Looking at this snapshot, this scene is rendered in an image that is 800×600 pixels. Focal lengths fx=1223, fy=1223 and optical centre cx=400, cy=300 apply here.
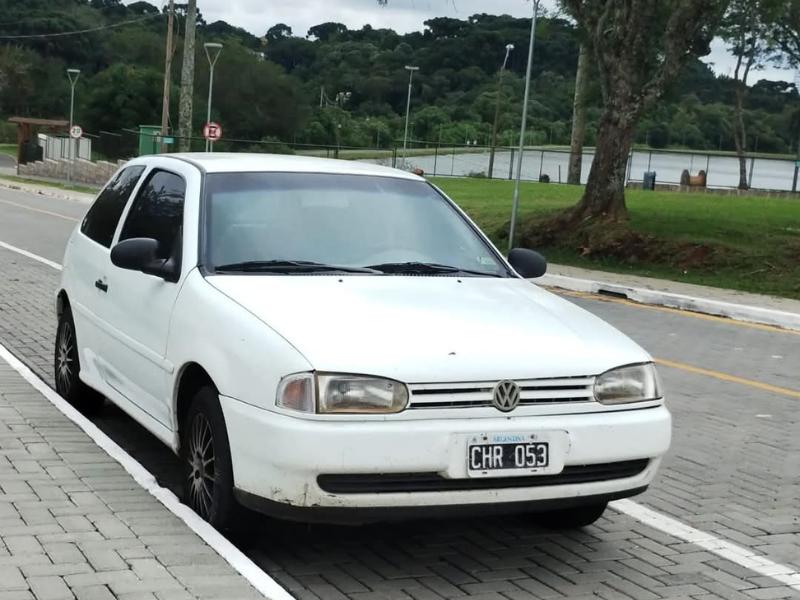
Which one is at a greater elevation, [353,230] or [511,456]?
[353,230]

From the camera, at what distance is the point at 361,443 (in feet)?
14.5

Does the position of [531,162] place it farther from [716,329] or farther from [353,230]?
[353,230]

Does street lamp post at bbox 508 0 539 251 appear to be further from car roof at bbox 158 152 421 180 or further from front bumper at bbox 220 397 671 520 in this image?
front bumper at bbox 220 397 671 520

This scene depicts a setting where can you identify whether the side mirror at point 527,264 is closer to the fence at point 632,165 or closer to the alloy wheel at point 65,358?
the alloy wheel at point 65,358

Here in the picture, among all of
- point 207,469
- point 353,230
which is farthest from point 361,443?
point 353,230

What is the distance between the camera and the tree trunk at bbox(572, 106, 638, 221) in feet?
72.0

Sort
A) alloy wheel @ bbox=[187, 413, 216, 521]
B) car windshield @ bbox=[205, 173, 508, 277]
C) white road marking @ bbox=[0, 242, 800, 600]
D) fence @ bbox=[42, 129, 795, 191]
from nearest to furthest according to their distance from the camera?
white road marking @ bbox=[0, 242, 800, 600] → alloy wheel @ bbox=[187, 413, 216, 521] → car windshield @ bbox=[205, 173, 508, 277] → fence @ bbox=[42, 129, 795, 191]

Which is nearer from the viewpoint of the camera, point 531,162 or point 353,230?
point 353,230

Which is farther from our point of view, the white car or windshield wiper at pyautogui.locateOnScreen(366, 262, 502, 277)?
windshield wiper at pyautogui.locateOnScreen(366, 262, 502, 277)

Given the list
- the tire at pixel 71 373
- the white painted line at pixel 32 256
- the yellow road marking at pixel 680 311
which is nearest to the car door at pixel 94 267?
the tire at pixel 71 373

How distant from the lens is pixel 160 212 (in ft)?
21.1

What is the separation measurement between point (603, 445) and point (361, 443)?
98 cm

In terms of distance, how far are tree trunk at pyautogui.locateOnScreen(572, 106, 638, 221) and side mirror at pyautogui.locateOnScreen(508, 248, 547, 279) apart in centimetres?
1580

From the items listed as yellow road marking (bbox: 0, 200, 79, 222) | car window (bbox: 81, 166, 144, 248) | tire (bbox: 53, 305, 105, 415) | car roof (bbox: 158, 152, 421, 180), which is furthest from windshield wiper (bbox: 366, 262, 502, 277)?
yellow road marking (bbox: 0, 200, 79, 222)
